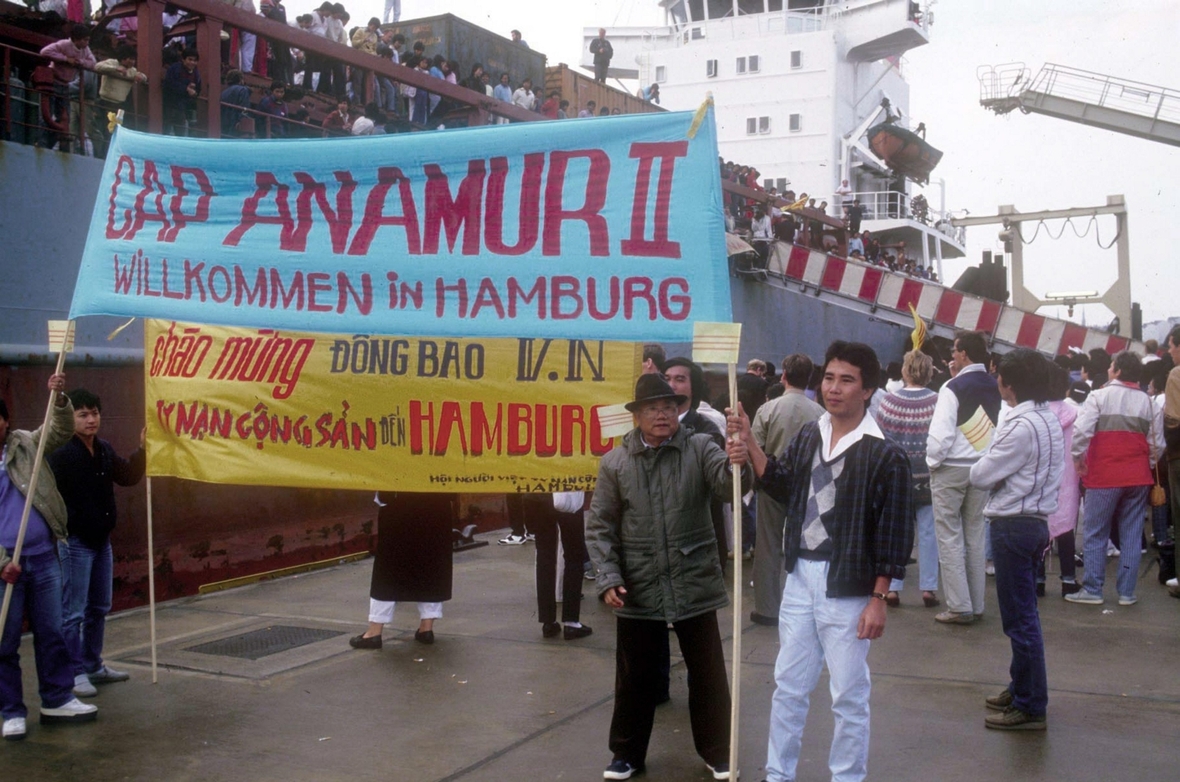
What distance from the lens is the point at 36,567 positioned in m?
5.04

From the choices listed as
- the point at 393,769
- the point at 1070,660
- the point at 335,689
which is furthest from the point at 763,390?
the point at 393,769

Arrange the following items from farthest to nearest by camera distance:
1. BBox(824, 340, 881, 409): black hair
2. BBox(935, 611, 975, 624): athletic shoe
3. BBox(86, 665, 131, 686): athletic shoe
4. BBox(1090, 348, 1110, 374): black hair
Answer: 1. BBox(1090, 348, 1110, 374): black hair
2. BBox(935, 611, 975, 624): athletic shoe
3. BBox(86, 665, 131, 686): athletic shoe
4. BBox(824, 340, 881, 409): black hair

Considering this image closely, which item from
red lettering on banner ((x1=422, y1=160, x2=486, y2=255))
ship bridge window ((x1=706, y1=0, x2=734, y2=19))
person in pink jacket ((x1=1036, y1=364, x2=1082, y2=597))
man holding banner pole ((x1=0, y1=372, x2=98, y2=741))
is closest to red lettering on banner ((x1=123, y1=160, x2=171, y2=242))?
man holding banner pole ((x1=0, y1=372, x2=98, y2=741))

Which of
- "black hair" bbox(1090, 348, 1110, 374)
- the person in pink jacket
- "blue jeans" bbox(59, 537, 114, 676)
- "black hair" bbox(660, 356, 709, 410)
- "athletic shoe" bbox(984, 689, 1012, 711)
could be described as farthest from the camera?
"black hair" bbox(1090, 348, 1110, 374)

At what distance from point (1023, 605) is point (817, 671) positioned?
142 cm

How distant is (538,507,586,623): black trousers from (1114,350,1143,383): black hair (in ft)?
13.7

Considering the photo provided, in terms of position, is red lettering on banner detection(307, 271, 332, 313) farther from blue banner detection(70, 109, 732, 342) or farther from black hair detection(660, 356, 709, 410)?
black hair detection(660, 356, 709, 410)

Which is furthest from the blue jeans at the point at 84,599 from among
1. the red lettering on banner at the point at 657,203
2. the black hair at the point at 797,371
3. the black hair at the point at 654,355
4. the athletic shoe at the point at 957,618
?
the athletic shoe at the point at 957,618

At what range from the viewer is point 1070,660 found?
6.31 meters

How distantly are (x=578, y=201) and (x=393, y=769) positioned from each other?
8.32 ft

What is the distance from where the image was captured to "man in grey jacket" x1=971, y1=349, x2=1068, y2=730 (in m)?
4.91

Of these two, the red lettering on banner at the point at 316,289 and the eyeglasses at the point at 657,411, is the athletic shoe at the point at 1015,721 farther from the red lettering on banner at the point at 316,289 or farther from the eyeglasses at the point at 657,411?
the red lettering on banner at the point at 316,289

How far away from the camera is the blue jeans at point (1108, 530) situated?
7.83 meters

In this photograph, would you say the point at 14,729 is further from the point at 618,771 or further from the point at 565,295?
the point at 565,295
